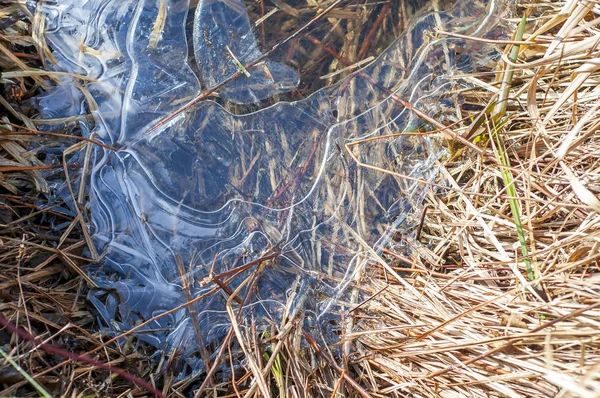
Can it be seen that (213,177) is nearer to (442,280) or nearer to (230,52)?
(230,52)

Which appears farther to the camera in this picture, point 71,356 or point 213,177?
point 213,177

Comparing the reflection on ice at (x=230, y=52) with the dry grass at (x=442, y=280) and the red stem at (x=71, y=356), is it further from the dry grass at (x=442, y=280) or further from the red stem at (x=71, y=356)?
the red stem at (x=71, y=356)

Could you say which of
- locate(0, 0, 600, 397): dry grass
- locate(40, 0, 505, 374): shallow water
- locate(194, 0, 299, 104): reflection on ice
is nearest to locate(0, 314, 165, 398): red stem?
locate(0, 0, 600, 397): dry grass

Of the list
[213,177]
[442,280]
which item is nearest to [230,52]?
[213,177]

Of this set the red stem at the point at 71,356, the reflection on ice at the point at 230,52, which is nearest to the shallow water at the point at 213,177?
the reflection on ice at the point at 230,52

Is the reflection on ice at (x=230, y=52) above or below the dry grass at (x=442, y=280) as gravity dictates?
above

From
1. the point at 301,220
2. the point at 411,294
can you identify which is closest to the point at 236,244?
the point at 301,220

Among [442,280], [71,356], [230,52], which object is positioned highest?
[230,52]
